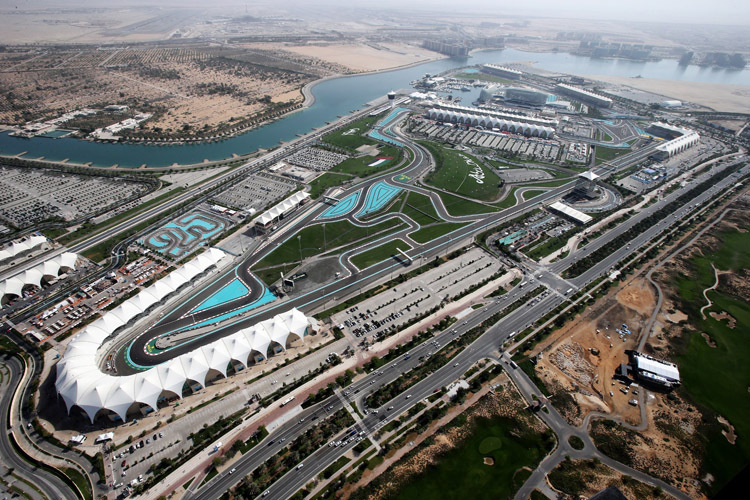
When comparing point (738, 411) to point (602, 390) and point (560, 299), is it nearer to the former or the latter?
point (602, 390)

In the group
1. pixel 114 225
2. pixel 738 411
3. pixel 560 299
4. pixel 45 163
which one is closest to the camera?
pixel 738 411

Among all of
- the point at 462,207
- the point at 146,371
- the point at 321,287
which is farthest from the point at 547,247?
the point at 146,371

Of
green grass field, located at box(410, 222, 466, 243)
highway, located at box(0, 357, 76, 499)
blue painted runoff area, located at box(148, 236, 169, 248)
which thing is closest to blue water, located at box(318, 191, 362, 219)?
green grass field, located at box(410, 222, 466, 243)

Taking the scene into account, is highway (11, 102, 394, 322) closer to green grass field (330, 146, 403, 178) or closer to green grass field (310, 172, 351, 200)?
green grass field (310, 172, 351, 200)

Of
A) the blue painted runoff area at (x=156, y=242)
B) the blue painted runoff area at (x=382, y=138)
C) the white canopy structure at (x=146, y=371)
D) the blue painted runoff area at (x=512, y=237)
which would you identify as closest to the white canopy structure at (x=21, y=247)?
the blue painted runoff area at (x=156, y=242)

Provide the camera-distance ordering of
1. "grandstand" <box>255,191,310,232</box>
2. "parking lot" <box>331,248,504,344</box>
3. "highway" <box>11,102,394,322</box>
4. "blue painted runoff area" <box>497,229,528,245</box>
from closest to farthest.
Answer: "parking lot" <box>331,248,504,344</box> → "highway" <box>11,102,394,322</box> → "blue painted runoff area" <box>497,229,528,245</box> → "grandstand" <box>255,191,310,232</box>

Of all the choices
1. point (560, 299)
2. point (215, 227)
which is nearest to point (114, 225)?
point (215, 227)

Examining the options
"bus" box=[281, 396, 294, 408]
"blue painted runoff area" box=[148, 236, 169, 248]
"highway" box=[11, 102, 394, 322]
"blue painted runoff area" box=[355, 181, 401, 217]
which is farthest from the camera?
"blue painted runoff area" box=[355, 181, 401, 217]
